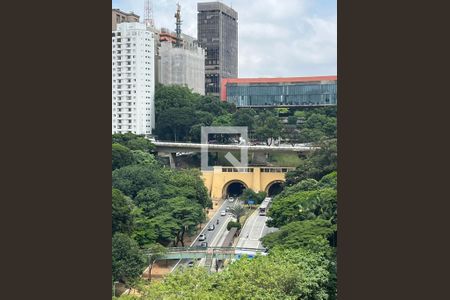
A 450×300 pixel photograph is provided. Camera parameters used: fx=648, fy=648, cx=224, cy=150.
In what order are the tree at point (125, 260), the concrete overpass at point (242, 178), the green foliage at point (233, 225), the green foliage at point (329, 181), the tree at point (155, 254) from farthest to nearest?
the concrete overpass at point (242, 178) < the green foliage at point (233, 225) < the green foliage at point (329, 181) < the tree at point (155, 254) < the tree at point (125, 260)

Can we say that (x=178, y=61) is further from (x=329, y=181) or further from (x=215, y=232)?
(x=329, y=181)

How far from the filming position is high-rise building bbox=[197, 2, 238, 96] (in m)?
45.2

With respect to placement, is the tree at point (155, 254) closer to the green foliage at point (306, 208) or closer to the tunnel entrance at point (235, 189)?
the green foliage at point (306, 208)

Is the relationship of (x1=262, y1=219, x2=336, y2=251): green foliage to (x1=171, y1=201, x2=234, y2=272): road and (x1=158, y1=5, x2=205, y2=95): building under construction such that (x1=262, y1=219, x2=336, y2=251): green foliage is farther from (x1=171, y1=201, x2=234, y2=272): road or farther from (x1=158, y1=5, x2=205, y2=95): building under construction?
(x1=158, y1=5, x2=205, y2=95): building under construction

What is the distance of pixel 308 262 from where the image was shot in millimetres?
11266

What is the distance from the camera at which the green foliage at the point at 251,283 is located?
9.20 m

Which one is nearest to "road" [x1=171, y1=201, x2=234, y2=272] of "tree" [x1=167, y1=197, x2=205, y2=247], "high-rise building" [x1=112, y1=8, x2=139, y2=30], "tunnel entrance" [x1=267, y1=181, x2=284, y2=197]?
"tree" [x1=167, y1=197, x2=205, y2=247]

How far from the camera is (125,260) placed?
1330cm

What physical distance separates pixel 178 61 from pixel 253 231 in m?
20.6

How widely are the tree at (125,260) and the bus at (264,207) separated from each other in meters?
9.65

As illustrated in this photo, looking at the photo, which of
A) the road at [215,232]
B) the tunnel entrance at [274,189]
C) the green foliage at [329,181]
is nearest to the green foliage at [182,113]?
the tunnel entrance at [274,189]

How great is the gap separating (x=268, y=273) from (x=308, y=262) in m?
1.65

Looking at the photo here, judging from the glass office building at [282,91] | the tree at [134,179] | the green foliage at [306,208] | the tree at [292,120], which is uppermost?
the glass office building at [282,91]

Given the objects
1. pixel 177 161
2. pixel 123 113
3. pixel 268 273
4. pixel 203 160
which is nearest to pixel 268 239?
pixel 268 273
